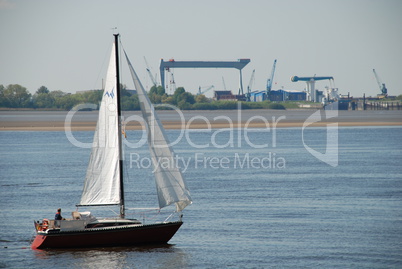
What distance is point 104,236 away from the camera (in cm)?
3684

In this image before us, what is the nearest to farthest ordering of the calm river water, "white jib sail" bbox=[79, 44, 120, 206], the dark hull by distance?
the calm river water
the dark hull
"white jib sail" bbox=[79, 44, 120, 206]

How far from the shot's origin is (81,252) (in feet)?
121

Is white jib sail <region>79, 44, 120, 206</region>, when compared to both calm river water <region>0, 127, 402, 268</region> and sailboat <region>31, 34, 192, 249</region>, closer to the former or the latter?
sailboat <region>31, 34, 192, 249</region>

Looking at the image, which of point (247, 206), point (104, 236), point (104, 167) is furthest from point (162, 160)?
point (247, 206)

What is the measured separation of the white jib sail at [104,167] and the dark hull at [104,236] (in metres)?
1.67

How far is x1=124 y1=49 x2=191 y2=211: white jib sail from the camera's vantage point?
37.4 m

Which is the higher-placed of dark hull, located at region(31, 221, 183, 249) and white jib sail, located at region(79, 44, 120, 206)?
white jib sail, located at region(79, 44, 120, 206)

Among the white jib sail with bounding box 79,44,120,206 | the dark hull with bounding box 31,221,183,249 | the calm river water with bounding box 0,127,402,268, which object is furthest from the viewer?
the white jib sail with bounding box 79,44,120,206

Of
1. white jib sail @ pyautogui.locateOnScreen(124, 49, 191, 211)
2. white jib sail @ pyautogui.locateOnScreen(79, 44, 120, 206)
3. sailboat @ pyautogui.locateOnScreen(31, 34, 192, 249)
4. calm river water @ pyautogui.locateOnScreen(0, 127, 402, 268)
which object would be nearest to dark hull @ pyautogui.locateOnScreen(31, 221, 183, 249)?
sailboat @ pyautogui.locateOnScreen(31, 34, 192, 249)

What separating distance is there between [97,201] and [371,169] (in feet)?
133

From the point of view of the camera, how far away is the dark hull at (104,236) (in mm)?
36688

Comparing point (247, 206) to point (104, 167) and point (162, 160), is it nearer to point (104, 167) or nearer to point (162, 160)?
point (162, 160)

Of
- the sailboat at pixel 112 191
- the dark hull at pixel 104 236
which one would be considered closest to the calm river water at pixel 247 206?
the dark hull at pixel 104 236

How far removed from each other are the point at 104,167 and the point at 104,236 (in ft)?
12.1
